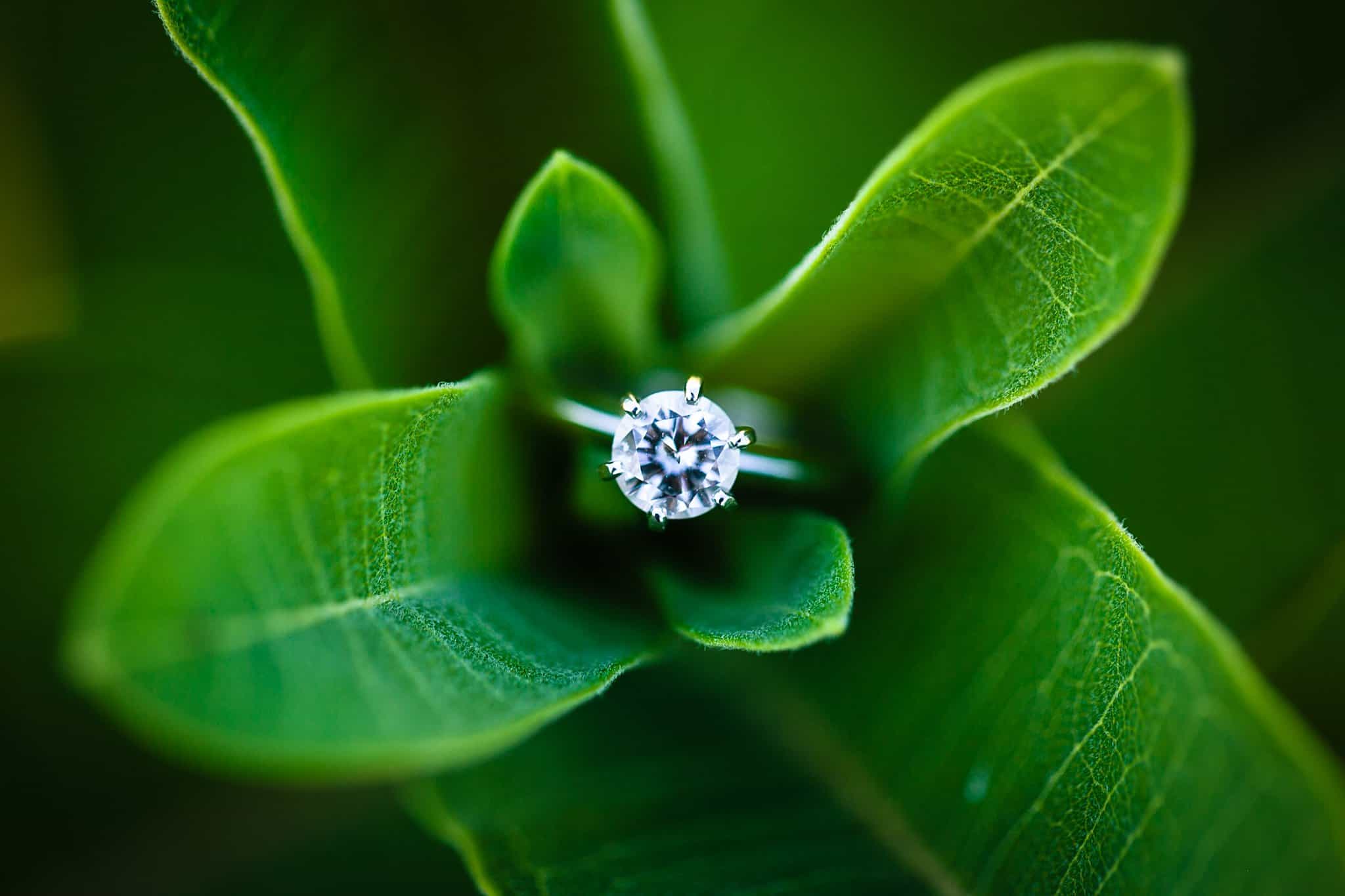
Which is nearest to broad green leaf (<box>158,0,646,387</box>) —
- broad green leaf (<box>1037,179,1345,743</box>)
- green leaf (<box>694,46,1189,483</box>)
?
green leaf (<box>694,46,1189,483</box>)

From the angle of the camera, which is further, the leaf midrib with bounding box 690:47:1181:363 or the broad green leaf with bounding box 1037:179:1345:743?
the broad green leaf with bounding box 1037:179:1345:743

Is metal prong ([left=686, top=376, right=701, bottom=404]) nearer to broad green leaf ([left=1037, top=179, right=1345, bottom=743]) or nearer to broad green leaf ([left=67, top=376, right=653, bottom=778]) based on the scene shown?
broad green leaf ([left=67, top=376, right=653, bottom=778])

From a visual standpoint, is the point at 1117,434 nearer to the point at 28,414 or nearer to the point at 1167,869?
the point at 1167,869

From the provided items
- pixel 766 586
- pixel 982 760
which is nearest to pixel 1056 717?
pixel 982 760

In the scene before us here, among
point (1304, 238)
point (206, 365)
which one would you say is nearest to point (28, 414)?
point (206, 365)

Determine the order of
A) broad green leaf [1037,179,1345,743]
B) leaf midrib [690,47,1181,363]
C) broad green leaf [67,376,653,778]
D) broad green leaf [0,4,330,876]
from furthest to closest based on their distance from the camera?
broad green leaf [0,4,330,876]
broad green leaf [1037,179,1345,743]
leaf midrib [690,47,1181,363]
broad green leaf [67,376,653,778]

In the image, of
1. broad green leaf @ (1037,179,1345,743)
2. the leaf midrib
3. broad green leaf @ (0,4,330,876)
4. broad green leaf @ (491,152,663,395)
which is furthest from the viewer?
broad green leaf @ (0,4,330,876)

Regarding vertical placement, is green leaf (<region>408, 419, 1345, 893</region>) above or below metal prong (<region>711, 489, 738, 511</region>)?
below

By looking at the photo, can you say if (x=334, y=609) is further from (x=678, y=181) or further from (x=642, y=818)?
(x=678, y=181)
